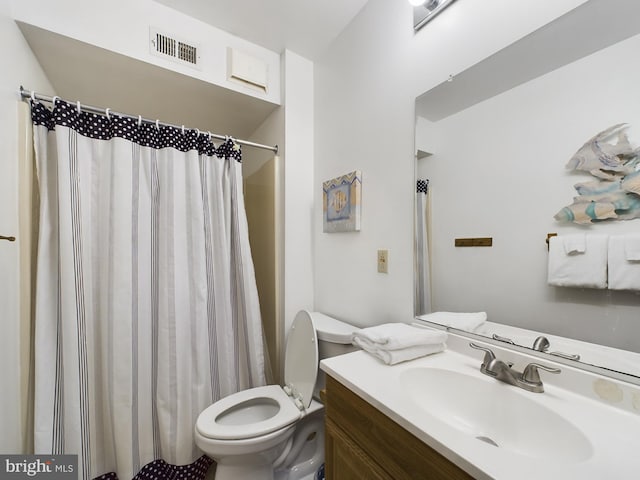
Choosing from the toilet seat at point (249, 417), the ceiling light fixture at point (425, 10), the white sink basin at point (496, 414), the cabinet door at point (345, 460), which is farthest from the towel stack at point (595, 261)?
the toilet seat at point (249, 417)

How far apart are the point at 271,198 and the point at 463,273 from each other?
1193 mm

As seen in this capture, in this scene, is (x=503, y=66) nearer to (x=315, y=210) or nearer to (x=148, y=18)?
(x=315, y=210)

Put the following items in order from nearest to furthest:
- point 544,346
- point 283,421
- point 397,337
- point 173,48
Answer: point 544,346 → point 397,337 → point 283,421 → point 173,48

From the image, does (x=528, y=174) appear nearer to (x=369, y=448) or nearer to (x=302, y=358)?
(x=369, y=448)

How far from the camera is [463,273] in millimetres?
928

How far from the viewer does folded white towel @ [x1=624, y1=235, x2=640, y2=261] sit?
58 centimetres

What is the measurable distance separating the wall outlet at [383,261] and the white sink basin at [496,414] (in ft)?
1.54

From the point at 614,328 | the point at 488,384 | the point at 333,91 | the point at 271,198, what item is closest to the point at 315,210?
the point at 271,198

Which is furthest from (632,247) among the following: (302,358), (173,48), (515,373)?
(173,48)

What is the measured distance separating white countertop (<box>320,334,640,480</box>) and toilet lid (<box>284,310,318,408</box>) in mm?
402

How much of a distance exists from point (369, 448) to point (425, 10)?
1526 millimetres

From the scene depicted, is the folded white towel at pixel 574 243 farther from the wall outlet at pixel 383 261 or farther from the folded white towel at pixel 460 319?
the wall outlet at pixel 383 261

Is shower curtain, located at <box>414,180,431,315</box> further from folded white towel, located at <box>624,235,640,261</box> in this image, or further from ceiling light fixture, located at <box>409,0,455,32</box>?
ceiling light fixture, located at <box>409,0,455,32</box>

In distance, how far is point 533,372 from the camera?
67 centimetres
